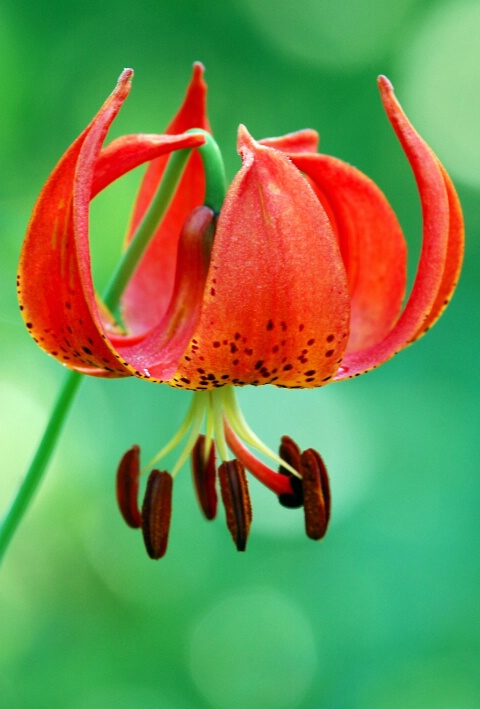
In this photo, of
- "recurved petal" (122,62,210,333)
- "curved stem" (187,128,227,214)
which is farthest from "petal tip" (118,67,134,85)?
"recurved petal" (122,62,210,333)

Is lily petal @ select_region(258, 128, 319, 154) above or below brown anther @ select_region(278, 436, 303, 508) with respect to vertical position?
above

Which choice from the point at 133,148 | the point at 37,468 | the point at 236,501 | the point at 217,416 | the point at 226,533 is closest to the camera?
the point at 133,148

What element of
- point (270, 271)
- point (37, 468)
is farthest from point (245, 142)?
point (37, 468)

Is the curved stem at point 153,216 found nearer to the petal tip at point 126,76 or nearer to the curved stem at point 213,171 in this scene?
the curved stem at point 213,171

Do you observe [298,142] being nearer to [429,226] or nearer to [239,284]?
[429,226]

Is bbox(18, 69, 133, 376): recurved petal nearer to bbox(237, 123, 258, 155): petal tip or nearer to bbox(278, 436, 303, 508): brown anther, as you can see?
bbox(237, 123, 258, 155): petal tip

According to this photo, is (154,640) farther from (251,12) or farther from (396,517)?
(251,12)
